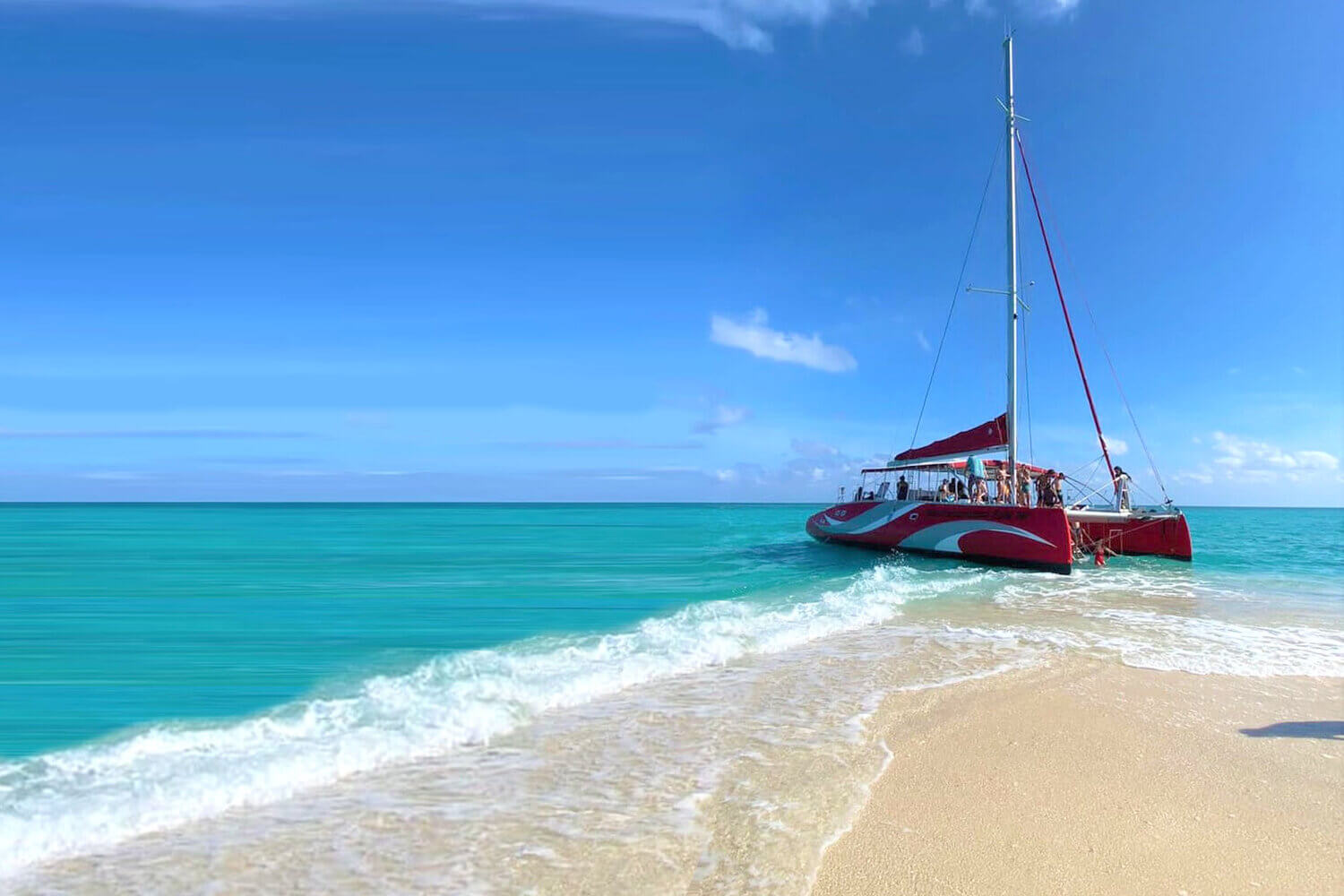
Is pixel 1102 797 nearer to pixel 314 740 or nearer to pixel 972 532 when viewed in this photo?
pixel 314 740

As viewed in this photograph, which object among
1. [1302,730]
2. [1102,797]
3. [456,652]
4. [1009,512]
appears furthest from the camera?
[1009,512]

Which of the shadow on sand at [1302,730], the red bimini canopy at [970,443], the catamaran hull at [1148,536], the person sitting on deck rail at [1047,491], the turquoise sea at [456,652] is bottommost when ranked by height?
the turquoise sea at [456,652]

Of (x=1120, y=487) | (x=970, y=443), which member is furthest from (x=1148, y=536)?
(x=970, y=443)

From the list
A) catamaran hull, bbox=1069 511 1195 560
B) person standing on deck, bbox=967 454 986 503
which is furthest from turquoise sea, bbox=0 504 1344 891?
person standing on deck, bbox=967 454 986 503

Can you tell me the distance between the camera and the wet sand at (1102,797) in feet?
12.2

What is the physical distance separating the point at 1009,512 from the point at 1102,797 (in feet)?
56.1

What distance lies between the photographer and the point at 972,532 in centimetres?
2120

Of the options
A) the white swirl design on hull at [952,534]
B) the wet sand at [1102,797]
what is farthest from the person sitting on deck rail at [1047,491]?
the wet sand at [1102,797]

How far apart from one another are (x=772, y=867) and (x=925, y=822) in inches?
45.8

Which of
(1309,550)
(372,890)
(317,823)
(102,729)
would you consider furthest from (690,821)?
(1309,550)

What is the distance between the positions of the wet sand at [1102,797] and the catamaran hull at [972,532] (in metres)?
12.5

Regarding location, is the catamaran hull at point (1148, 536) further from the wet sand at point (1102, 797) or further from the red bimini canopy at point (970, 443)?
the wet sand at point (1102, 797)

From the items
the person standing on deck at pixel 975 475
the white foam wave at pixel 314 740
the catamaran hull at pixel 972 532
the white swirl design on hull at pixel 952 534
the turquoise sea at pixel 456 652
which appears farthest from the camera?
the person standing on deck at pixel 975 475

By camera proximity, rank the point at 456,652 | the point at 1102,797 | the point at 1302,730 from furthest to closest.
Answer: the point at 456,652 → the point at 1302,730 → the point at 1102,797
